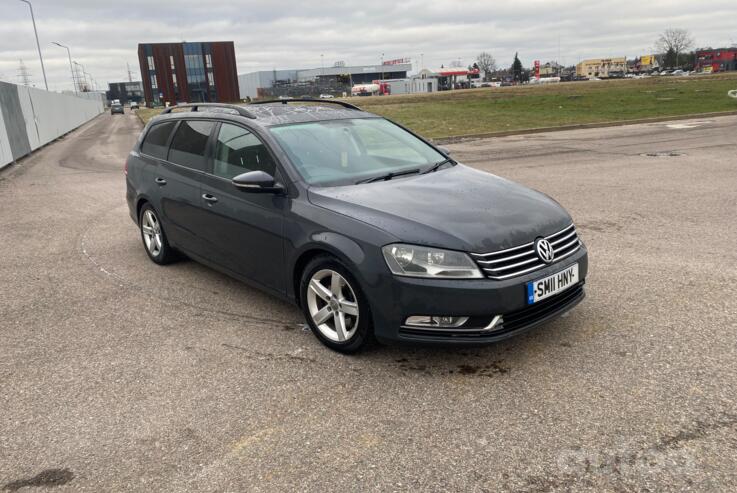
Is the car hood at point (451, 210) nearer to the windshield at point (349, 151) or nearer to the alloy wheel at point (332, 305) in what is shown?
the windshield at point (349, 151)

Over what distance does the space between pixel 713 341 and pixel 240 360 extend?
3.09 meters

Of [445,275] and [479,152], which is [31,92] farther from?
[445,275]

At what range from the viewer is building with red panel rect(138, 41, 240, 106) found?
366 ft

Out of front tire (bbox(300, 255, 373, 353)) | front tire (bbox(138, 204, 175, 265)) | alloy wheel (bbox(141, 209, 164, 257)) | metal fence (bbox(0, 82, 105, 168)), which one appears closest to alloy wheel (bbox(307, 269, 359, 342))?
front tire (bbox(300, 255, 373, 353))

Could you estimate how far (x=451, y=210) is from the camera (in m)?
3.76

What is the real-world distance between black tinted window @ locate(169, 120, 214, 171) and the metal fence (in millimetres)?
12699

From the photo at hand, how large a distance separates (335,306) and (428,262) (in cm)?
77

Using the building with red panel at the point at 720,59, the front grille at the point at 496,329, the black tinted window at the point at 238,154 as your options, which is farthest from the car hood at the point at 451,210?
the building with red panel at the point at 720,59

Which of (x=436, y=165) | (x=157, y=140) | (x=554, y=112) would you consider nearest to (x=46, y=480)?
(x=436, y=165)

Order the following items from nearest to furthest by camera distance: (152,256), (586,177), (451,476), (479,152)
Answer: (451,476)
(152,256)
(586,177)
(479,152)

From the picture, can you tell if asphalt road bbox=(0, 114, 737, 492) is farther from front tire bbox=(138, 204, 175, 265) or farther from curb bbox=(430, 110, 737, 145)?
curb bbox=(430, 110, 737, 145)

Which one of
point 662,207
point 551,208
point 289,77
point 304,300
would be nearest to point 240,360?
point 304,300

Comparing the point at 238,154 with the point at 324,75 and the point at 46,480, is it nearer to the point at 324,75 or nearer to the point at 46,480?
the point at 46,480

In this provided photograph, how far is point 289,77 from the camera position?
167125 mm
